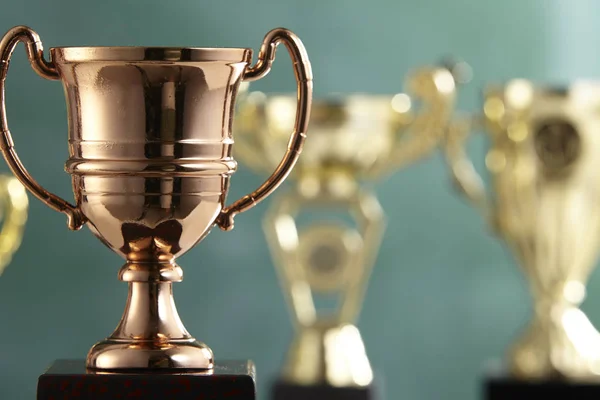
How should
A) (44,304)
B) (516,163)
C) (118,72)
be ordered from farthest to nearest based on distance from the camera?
(44,304) → (516,163) → (118,72)

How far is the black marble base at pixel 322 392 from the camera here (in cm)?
249

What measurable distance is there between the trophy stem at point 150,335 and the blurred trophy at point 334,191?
1341 mm

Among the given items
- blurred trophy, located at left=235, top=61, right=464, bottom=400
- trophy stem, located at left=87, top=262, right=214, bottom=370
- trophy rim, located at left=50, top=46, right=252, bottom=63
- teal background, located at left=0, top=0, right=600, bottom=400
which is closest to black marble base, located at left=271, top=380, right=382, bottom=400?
blurred trophy, located at left=235, top=61, right=464, bottom=400

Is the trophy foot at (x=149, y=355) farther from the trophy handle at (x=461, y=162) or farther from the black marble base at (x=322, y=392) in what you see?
the trophy handle at (x=461, y=162)

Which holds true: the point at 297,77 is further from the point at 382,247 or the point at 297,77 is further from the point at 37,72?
the point at 382,247

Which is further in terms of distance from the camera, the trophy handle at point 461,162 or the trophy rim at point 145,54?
the trophy handle at point 461,162

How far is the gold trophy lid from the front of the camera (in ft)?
3.68

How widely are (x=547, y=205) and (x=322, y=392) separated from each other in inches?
22.6

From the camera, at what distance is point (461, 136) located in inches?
103

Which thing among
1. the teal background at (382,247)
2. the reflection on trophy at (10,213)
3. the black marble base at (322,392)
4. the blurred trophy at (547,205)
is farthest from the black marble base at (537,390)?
the reflection on trophy at (10,213)

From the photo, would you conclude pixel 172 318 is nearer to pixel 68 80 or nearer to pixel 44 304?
pixel 68 80

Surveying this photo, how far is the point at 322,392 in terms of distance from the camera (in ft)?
8.22

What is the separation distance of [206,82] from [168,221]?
0.43 feet

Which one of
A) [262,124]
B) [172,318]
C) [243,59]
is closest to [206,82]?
[243,59]
